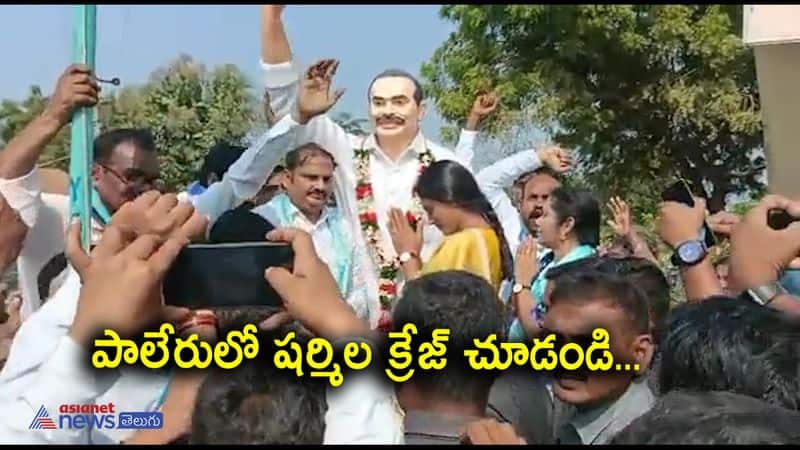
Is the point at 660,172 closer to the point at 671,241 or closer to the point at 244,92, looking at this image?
the point at 244,92

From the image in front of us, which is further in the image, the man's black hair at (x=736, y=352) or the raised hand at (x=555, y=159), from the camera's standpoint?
the raised hand at (x=555, y=159)

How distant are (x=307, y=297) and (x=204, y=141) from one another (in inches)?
107

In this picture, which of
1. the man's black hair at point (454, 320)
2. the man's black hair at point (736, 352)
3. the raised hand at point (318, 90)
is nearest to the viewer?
the man's black hair at point (736, 352)

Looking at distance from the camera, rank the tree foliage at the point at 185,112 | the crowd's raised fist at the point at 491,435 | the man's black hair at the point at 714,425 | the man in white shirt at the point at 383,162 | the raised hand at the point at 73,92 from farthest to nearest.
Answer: the tree foliage at the point at 185,112 < the man in white shirt at the point at 383,162 < the raised hand at the point at 73,92 < the crowd's raised fist at the point at 491,435 < the man's black hair at the point at 714,425

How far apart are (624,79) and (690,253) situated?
774 centimetres

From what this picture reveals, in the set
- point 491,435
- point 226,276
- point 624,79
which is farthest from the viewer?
point 624,79

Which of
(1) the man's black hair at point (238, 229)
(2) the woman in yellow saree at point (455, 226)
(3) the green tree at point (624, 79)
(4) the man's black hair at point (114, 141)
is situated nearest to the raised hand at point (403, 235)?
(2) the woman in yellow saree at point (455, 226)

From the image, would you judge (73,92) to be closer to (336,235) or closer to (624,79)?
(336,235)

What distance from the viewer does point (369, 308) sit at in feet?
7.63

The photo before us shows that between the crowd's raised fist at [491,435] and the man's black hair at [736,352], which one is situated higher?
the man's black hair at [736,352]

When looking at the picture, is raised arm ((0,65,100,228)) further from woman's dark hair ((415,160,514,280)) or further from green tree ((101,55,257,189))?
green tree ((101,55,257,189))

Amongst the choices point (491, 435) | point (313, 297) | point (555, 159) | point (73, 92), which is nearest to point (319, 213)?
point (555, 159)

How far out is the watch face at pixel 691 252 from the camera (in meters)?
1.67

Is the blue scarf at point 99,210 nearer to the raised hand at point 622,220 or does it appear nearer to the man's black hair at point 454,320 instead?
the man's black hair at point 454,320
